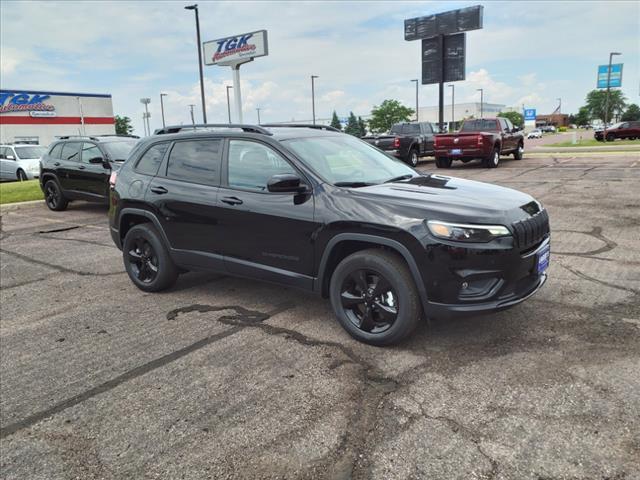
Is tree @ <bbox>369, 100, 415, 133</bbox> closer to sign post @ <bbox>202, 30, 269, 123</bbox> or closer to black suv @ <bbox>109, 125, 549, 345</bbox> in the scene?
sign post @ <bbox>202, 30, 269, 123</bbox>

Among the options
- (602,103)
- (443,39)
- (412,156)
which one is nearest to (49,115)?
(443,39)

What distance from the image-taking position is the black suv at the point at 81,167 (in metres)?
10.9

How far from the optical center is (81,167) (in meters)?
11.3

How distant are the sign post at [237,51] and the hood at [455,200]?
2566 centimetres

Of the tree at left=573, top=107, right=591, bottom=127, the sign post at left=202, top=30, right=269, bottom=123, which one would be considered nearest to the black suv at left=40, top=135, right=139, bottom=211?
the sign post at left=202, top=30, right=269, bottom=123

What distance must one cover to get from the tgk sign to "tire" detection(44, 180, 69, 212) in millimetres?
40983

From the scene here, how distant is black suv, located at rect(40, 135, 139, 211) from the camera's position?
10.9 m

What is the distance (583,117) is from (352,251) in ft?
499

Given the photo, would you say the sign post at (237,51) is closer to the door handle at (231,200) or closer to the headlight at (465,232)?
the door handle at (231,200)

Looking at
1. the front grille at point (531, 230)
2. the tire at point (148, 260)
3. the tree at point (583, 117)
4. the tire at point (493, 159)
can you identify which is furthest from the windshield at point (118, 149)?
the tree at point (583, 117)

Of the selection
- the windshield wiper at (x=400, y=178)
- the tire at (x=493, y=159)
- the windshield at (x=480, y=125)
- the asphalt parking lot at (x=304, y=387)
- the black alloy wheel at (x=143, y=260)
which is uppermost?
the windshield at (x=480, y=125)

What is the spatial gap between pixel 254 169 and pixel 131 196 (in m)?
1.72

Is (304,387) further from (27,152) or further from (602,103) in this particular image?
(602,103)

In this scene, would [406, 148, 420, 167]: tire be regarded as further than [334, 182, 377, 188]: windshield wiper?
Yes
